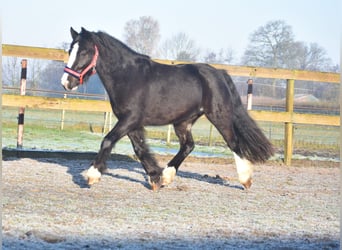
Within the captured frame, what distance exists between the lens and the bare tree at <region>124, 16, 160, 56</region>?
153 feet

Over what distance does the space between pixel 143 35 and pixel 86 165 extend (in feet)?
143

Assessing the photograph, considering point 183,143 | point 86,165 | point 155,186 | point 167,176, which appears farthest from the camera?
point 86,165

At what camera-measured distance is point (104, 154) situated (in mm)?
5586

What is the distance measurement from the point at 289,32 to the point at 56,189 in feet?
152

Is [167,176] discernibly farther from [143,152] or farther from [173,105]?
[173,105]

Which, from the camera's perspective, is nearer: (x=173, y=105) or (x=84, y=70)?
(x=84, y=70)

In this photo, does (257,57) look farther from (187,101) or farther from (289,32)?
(187,101)

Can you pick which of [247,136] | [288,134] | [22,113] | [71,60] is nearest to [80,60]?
[71,60]

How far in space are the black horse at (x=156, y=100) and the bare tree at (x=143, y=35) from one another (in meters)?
37.9

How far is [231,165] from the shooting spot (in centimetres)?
891

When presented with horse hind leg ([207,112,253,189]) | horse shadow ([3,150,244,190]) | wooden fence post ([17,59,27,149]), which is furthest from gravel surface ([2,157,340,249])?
wooden fence post ([17,59,27,149])

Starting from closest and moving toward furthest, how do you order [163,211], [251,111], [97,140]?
[163,211], [251,111], [97,140]

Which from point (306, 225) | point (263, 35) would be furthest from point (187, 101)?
point (263, 35)

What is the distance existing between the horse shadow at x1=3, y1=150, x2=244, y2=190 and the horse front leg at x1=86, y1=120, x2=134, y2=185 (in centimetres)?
56
